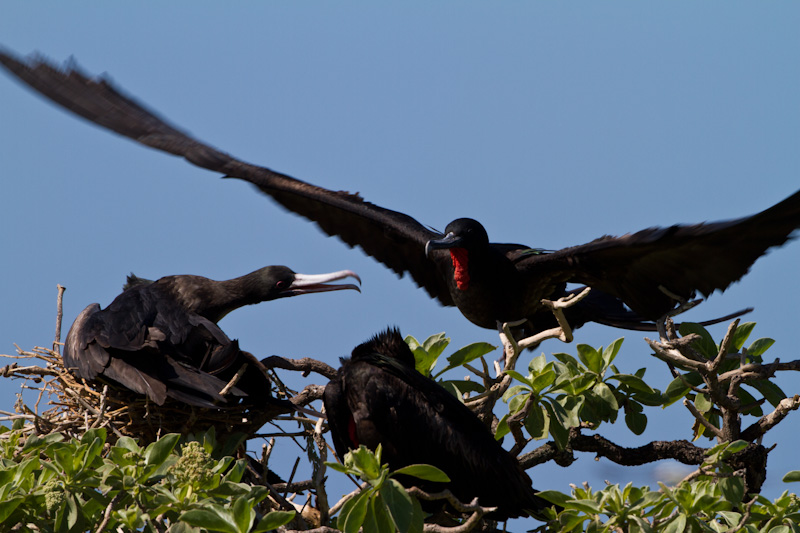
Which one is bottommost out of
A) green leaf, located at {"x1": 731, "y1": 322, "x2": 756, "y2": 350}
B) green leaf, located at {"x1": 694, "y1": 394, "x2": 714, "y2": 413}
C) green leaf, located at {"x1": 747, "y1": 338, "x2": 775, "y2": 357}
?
green leaf, located at {"x1": 694, "y1": 394, "x2": 714, "y2": 413}

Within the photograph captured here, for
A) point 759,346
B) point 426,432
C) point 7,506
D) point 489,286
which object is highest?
point 489,286

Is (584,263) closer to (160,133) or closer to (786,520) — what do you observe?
(786,520)

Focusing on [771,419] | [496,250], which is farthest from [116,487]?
[496,250]

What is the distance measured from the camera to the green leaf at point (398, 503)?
8.01ft

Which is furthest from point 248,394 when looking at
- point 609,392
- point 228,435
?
point 609,392

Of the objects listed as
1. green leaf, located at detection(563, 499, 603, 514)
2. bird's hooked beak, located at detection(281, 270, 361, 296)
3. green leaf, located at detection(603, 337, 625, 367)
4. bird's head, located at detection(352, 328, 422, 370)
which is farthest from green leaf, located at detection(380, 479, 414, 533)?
bird's hooked beak, located at detection(281, 270, 361, 296)

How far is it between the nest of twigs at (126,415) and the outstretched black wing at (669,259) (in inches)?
57.4

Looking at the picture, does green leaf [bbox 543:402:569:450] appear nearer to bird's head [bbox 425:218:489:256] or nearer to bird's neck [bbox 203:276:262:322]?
bird's head [bbox 425:218:489:256]

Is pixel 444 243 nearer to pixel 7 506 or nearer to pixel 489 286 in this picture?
pixel 489 286

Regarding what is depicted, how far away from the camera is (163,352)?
147 inches

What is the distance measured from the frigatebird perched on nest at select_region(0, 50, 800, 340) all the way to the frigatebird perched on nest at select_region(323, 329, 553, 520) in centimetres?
75

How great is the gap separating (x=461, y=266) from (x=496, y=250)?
0.63 ft

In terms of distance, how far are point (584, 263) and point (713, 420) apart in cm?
87

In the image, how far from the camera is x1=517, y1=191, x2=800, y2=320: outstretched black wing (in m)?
3.38
